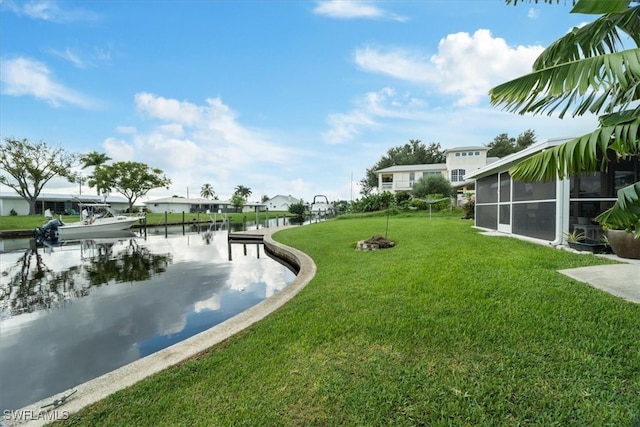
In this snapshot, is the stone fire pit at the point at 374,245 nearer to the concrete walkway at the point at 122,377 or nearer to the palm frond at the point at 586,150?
the concrete walkway at the point at 122,377

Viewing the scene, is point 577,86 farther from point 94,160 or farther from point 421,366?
point 94,160

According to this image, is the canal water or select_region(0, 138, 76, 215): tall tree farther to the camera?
select_region(0, 138, 76, 215): tall tree

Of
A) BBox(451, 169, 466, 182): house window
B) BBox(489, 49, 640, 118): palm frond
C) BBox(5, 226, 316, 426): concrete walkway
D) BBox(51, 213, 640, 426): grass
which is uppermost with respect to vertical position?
BBox(451, 169, 466, 182): house window

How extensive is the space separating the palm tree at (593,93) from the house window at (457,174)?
30524 mm

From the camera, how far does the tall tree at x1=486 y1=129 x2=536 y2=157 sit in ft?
137

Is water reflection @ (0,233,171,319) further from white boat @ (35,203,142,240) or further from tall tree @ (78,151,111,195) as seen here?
tall tree @ (78,151,111,195)

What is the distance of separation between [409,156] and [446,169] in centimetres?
1274

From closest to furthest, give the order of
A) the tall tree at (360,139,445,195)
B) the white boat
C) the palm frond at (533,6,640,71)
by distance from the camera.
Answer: the palm frond at (533,6,640,71)
the white boat
the tall tree at (360,139,445,195)

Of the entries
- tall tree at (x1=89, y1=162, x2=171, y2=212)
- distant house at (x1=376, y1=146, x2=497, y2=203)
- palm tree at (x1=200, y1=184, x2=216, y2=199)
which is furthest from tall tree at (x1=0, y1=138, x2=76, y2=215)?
palm tree at (x1=200, y1=184, x2=216, y2=199)

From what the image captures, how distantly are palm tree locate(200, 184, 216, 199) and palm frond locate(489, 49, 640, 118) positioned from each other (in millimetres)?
84779

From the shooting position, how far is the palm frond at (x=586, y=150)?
2.35m

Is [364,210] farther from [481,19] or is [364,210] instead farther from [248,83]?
[481,19]

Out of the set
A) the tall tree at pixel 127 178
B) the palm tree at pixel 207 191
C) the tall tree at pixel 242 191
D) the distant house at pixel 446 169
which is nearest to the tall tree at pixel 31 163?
the tall tree at pixel 127 178

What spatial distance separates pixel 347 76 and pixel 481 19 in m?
6.71
